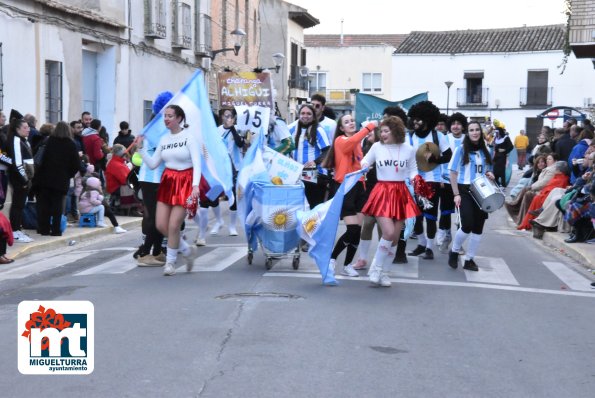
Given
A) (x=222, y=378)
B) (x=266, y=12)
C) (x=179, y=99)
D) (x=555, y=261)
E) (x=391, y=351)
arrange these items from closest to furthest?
(x=222, y=378), (x=391, y=351), (x=179, y=99), (x=555, y=261), (x=266, y=12)

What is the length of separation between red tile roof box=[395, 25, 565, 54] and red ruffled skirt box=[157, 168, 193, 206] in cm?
5197

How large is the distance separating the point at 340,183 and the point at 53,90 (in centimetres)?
1252

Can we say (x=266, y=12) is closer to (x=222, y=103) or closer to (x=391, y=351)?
(x=222, y=103)

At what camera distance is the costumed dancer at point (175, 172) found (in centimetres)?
1022

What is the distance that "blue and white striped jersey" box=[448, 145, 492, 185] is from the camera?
11312 mm

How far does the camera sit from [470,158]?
11.3 metres

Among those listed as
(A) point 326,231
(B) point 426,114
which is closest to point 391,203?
(A) point 326,231

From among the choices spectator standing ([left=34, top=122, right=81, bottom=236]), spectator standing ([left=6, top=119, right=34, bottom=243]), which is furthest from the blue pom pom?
spectator standing ([left=34, top=122, right=81, bottom=236])

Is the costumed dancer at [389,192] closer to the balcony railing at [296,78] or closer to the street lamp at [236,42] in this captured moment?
the street lamp at [236,42]

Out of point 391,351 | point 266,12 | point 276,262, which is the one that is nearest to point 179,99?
point 276,262

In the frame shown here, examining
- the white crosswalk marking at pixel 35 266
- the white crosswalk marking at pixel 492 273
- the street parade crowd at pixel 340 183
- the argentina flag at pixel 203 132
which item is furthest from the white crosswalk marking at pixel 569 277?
the white crosswalk marking at pixel 35 266

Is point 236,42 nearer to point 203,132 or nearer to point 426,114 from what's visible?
point 426,114

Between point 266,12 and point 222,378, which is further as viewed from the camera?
point 266,12

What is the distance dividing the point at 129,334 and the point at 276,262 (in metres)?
4.50
